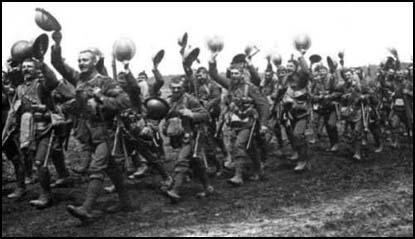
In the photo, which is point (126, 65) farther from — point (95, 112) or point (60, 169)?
point (60, 169)

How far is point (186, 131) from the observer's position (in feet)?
25.3

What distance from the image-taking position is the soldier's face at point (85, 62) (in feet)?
22.3

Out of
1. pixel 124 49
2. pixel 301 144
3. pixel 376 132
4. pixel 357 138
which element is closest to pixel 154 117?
pixel 124 49

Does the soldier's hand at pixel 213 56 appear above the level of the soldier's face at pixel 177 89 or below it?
above

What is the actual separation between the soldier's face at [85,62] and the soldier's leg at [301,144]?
444 cm

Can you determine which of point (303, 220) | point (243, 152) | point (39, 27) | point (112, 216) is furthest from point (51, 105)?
point (303, 220)

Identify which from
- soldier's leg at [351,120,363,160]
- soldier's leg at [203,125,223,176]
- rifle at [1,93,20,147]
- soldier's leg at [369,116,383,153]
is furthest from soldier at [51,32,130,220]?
soldier's leg at [369,116,383,153]

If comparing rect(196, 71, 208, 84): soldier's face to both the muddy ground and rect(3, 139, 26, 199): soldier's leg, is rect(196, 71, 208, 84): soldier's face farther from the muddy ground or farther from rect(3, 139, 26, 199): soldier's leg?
rect(3, 139, 26, 199): soldier's leg

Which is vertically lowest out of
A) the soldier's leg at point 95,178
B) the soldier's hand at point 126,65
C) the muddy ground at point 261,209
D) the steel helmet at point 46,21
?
the muddy ground at point 261,209

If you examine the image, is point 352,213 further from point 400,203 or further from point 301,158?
point 301,158

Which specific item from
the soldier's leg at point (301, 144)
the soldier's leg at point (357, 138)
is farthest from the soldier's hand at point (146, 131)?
the soldier's leg at point (357, 138)

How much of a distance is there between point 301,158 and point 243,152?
171cm

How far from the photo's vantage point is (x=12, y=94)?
8492 millimetres

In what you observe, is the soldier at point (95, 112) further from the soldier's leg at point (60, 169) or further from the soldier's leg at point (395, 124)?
the soldier's leg at point (395, 124)
